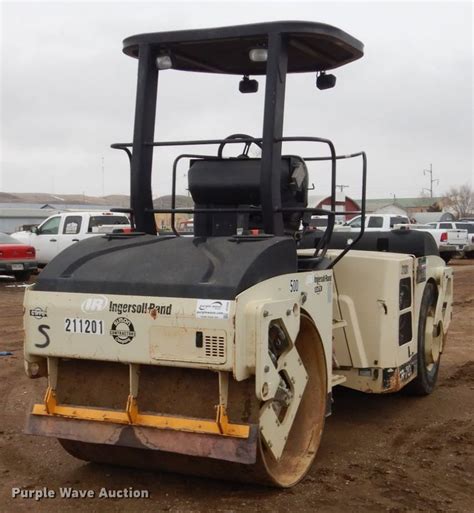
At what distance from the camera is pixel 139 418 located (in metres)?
4.21

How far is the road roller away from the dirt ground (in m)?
0.15

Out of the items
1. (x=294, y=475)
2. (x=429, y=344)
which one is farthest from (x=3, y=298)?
(x=294, y=475)

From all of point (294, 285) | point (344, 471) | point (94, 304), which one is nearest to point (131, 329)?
point (94, 304)

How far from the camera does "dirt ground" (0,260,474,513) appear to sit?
4312mm

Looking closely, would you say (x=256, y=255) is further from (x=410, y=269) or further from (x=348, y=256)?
(x=410, y=269)

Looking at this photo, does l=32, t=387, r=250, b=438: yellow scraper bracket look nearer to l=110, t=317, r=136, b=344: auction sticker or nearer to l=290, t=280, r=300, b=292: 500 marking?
l=110, t=317, r=136, b=344: auction sticker

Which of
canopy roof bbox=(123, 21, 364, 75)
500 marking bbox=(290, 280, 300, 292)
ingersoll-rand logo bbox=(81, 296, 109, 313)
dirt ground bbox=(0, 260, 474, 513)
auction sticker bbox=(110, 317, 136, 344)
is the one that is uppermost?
canopy roof bbox=(123, 21, 364, 75)

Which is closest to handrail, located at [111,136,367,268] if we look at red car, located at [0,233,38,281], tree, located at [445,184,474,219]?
red car, located at [0,233,38,281]

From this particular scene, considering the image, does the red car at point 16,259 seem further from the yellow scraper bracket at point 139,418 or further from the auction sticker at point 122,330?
the auction sticker at point 122,330

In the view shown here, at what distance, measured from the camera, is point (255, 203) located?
202 inches

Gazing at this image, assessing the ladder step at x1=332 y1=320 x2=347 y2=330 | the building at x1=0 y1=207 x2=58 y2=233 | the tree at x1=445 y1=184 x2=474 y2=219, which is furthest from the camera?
the tree at x1=445 y1=184 x2=474 y2=219

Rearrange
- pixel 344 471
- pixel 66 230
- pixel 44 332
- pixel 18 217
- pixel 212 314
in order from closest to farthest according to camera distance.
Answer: pixel 212 314, pixel 44 332, pixel 344 471, pixel 66 230, pixel 18 217

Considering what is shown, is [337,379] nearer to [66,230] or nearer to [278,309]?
[278,309]

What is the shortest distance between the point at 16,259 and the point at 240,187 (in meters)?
13.6
